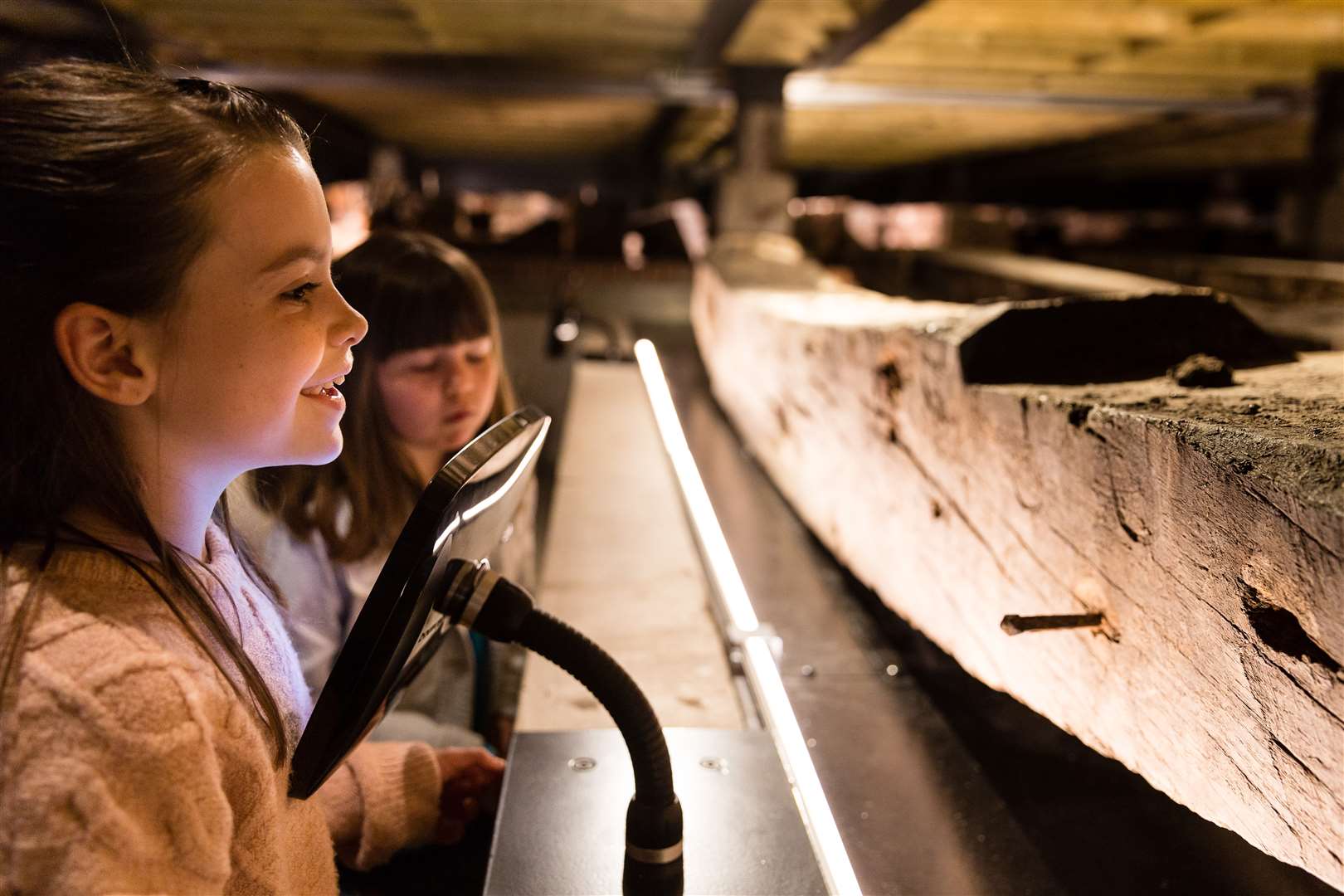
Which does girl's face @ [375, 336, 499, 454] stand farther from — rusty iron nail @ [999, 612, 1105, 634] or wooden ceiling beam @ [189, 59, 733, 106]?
wooden ceiling beam @ [189, 59, 733, 106]

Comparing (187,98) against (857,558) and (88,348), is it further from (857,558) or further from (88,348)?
(857,558)

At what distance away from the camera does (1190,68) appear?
7.66 metres

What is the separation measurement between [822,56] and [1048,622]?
6.62m

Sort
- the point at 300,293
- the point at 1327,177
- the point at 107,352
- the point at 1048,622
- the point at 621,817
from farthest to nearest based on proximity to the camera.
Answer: the point at 1327,177 < the point at 1048,622 < the point at 621,817 < the point at 300,293 < the point at 107,352

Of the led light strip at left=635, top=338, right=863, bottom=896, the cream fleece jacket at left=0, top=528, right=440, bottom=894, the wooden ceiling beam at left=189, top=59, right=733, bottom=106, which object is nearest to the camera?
the cream fleece jacket at left=0, top=528, right=440, bottom=894

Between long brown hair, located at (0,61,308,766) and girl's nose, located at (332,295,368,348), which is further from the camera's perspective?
girl's nose, located at (332,295,368,348)

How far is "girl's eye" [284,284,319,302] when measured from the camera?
1064 millimetres

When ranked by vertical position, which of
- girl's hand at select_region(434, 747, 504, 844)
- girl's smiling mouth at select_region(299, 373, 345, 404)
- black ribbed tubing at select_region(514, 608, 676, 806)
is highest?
girl's smiling mouth at select_region(299, 373, 345, 404)

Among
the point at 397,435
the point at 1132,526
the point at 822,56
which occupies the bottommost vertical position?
the point at 1132,526

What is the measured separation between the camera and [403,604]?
36.7 inches

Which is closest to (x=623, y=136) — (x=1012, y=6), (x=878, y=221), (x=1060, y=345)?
(x=878, y=221)

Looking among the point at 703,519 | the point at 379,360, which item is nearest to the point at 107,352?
the point at 379,360

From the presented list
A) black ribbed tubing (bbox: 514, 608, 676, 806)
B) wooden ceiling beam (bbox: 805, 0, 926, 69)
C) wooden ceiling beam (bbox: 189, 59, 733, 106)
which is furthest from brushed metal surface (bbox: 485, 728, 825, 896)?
wooden ceiling beam (bbox: 189, 59, 733, 106)

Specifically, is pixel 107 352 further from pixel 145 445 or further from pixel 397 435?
pixel 397 435
